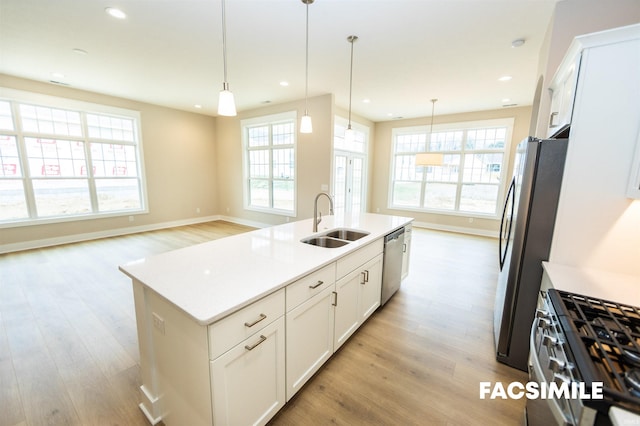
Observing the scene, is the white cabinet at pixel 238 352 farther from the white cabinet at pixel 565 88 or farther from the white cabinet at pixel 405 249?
the white cabinet at pixel 565 88

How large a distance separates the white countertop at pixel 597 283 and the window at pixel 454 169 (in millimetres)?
4822

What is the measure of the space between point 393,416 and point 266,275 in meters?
1.20

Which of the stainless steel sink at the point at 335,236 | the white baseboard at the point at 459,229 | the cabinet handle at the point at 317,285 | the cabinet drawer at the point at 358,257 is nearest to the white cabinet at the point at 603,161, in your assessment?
the cabinet drawer at the point at 358,257

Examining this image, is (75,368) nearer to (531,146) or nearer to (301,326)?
(301,326)

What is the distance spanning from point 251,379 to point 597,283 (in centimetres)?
199

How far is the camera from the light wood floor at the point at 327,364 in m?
1.57

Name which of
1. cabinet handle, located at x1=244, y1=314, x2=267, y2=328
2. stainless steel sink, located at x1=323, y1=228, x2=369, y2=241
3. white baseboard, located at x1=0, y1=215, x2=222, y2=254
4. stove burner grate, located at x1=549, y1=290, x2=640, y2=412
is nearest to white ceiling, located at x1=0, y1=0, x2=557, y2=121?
stainless steel sink, located at x1=323, y1=228, x2=369, y2=241

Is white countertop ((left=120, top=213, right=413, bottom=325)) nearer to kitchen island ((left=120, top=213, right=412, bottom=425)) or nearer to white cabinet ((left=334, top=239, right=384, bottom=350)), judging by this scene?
kitchen island ((left=120, top=213, right=412, bottom=425))

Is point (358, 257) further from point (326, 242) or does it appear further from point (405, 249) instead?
point (405, 249)

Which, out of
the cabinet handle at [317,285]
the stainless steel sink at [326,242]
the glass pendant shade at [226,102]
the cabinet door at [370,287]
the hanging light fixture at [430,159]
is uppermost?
the glass pendant shade at [226,102]

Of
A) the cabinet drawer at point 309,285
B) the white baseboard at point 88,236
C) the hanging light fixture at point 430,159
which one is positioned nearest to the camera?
the cabinet drawer at point 309,285

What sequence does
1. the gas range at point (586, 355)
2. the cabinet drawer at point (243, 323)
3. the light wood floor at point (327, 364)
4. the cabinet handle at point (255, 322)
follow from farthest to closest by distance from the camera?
the light wood floor at point (327, 364) → the cabinet handle at point (255, 322) → the cabinet drawer at point (243, 323) → the gas range at point (586, 355)

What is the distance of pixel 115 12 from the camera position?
2498mm

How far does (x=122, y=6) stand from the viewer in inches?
94.9
